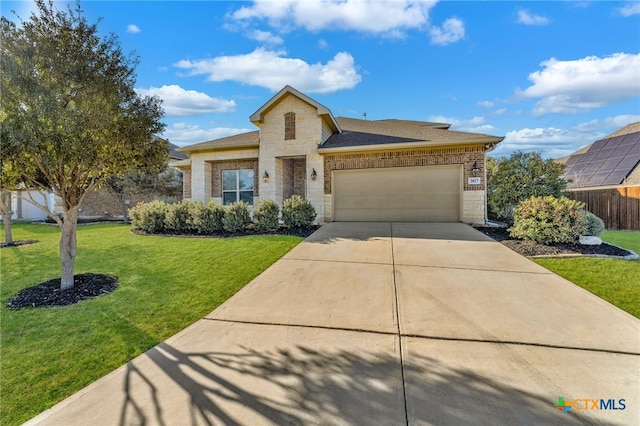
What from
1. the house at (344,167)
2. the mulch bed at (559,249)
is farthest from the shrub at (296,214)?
the mulch bed at (559,249)

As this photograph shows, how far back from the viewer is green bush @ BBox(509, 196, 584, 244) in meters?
6.95

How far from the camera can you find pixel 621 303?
403 centimetres

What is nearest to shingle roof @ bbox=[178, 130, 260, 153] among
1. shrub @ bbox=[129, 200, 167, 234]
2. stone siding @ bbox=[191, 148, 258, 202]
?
stone siding @ bbox=[191, 148, 258, 202]

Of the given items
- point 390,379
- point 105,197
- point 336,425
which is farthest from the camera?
point 105,197

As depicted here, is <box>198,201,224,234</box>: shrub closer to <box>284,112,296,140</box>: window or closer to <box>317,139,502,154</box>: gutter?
<box>284,112,296,140</box>: window

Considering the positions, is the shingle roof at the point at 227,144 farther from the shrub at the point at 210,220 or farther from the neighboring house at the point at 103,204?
the neighboring house at the point at 103,204

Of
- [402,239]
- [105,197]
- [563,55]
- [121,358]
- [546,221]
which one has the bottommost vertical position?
[121,358]

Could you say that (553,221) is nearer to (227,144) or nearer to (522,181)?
(522,181)

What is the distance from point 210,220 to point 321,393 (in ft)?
27.8

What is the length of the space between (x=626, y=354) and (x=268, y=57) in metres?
13.2

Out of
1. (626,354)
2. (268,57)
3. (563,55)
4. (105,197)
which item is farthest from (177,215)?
(563,55)

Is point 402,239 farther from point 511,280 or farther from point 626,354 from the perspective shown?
point 626,354

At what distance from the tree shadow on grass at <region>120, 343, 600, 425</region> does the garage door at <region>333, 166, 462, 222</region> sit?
880 cm

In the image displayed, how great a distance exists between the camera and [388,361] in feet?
9.07
